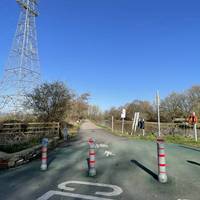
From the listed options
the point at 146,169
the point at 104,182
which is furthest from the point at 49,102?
the point at 104,182

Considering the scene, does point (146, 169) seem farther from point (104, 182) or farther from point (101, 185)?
point (101, 185)

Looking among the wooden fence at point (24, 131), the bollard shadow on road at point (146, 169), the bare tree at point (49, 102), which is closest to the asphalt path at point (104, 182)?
the bollard shadow on road at point (146, 169)

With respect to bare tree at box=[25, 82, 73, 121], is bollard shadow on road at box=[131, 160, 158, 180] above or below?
below

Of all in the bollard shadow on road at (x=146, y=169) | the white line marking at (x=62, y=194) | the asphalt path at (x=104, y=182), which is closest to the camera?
the white line marking at (x=62, y=194)

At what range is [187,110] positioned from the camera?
141 ft

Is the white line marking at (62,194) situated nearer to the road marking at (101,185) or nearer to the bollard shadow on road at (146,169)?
the road marking at (101,185)

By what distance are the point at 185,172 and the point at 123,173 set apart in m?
1.74

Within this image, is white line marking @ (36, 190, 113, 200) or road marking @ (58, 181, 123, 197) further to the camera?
road marking @ (58, 181, 123, 197)

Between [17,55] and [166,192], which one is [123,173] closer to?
[166,192]

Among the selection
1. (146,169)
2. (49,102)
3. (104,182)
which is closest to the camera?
(104,182)

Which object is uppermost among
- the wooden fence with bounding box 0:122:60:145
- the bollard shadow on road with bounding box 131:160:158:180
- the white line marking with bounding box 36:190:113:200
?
the wooden fence with bounding box 0:122:60:145

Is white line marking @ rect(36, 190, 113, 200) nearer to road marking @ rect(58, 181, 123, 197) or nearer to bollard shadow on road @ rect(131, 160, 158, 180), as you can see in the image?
road marking @ rect(58, 181, 123, 197)

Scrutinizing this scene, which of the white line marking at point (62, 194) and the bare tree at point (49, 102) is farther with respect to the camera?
the bare tree at point (49, 102)

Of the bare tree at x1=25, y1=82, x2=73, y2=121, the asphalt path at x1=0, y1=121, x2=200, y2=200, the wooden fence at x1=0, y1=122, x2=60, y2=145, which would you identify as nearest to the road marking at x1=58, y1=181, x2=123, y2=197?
the asphalt path at x1=0, y1=121, x2=200, y2=200
